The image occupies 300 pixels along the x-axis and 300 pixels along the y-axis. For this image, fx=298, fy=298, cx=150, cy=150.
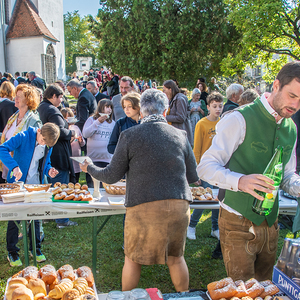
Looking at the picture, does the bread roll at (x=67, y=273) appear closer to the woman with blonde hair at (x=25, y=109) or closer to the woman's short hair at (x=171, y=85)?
the woman with blonde hair at (x=25, y=109)

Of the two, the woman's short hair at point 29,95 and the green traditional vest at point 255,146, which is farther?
the woman's short hair at point 29,95

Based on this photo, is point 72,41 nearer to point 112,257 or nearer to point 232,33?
point 232,33

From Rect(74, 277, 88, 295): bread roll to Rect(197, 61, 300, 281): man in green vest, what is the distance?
0.84 m

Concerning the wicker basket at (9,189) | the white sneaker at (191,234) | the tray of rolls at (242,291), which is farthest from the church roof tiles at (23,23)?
the tray of rolls at (242,291)

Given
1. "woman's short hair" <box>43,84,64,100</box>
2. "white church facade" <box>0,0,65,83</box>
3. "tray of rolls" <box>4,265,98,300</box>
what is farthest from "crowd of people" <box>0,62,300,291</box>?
"white church facade" <box>0,0,65,83</box>

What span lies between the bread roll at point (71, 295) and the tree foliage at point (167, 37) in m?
11.7

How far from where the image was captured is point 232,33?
12312 millimetres

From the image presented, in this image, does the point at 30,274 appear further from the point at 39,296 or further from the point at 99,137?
the point at 99,137

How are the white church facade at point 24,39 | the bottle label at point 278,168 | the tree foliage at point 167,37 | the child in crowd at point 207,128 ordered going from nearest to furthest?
1. the bottle label at point 278,168
2. the child in crowd at point 207,128
3. the tree foliage at point 167,37
4. the white church facade at point 24,39

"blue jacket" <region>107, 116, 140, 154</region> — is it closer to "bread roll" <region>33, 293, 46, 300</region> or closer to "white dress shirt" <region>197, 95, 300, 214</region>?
"white dress shirt" <region>197, 95, 300, 214</region>

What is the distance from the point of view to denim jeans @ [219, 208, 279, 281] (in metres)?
1.74

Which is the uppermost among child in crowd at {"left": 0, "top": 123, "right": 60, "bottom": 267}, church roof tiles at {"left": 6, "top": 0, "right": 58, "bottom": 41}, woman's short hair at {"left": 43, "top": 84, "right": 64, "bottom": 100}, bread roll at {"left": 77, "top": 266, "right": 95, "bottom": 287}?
church roof tiles at {"left": 6, "top": 0, "right": 58, "bottom": 41}

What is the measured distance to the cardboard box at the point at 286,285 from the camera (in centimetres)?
144

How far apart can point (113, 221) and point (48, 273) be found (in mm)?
3466
